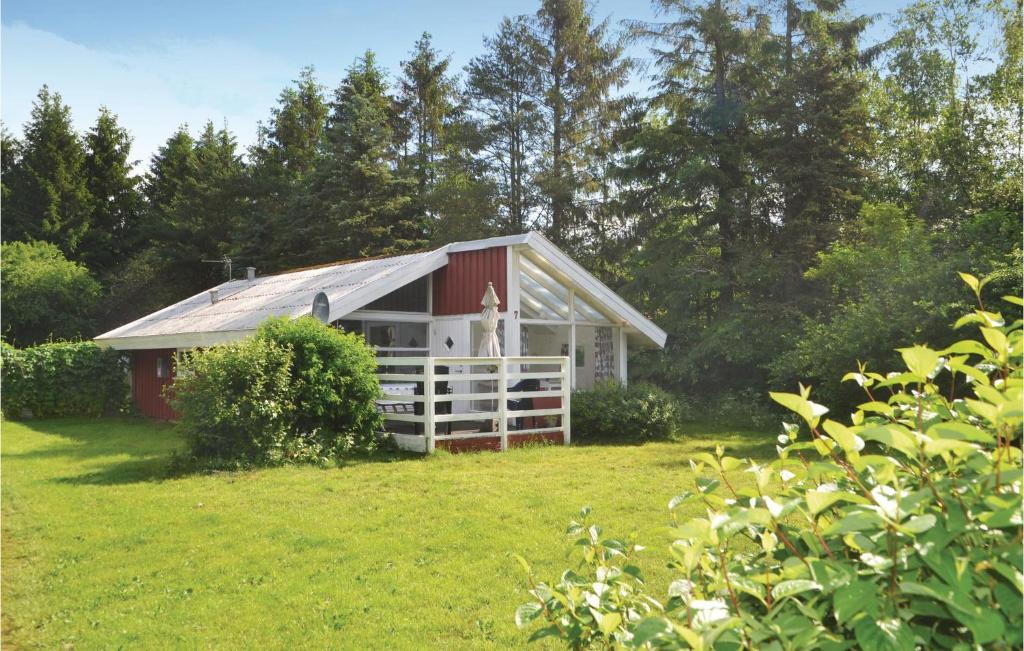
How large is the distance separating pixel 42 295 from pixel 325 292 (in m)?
22.6

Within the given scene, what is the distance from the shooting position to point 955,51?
2295cm

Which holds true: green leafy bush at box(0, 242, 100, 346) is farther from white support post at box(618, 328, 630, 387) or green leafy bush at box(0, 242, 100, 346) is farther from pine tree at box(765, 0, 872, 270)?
pine tree at box(765, 0, 872, 270)

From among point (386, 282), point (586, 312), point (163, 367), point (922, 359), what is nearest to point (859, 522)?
point (922, 359)

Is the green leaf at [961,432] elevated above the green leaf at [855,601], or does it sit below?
above

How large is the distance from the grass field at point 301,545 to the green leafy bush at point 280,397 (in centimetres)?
62

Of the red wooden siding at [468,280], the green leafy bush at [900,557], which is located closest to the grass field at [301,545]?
the green leafy bush at [900,557]

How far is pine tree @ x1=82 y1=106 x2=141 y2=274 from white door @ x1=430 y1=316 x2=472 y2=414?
27.8 meters

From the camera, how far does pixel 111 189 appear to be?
3822cm

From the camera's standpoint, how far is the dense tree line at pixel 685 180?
1941 cm

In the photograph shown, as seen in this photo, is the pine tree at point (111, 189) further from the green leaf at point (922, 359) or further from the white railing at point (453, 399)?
the green leaf at point (922, 359)

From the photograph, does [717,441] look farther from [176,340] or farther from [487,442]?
[176,340]

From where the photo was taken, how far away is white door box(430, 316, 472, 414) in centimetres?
1445

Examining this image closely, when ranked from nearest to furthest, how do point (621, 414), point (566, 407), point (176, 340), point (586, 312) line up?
point (566, 407), point (621, 414), point (586, 312), point (176, 340)

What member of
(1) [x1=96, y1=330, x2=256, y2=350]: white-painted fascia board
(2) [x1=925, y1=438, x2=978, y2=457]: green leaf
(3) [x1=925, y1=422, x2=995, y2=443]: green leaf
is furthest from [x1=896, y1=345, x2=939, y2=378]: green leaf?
(1) [x1=96, y1=330, x2=256, y2=350]: white-painted fascia board
